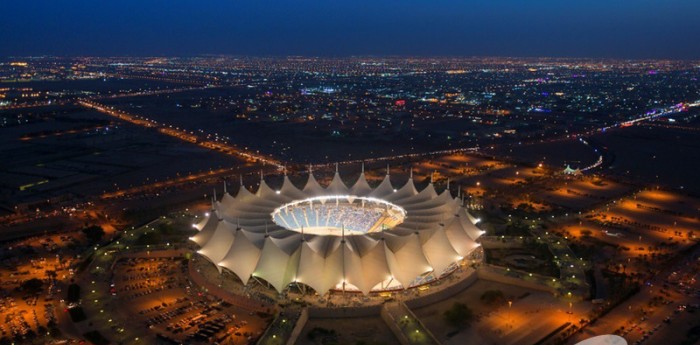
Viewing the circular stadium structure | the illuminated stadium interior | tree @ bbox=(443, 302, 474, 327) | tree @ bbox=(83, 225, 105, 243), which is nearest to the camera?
tree @ bbox=(443, 302, 474, 327)

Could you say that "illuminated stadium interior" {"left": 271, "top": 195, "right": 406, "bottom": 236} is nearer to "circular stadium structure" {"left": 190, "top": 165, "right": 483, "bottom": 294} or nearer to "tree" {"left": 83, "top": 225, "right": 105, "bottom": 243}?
"circular stadium structure" {"left": 190, "top": 165, "right": 483, "bottom": 294}

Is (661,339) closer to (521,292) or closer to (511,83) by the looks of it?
(521,292)

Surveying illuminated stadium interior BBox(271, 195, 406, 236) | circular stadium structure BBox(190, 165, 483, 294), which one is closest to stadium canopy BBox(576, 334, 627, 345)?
circular stadium structure BBox(190, 165, 483, 294)

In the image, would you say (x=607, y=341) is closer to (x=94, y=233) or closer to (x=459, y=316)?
(x=459, y=316)

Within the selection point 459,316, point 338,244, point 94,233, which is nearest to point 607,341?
point 459,316

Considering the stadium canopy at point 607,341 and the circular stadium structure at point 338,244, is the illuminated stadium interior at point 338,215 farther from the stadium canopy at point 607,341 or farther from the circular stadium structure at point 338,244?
the stadium canopy at point 607,341

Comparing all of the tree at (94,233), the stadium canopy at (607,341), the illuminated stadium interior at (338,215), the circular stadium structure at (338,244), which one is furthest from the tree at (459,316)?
the tree at (94,233)
